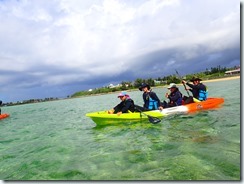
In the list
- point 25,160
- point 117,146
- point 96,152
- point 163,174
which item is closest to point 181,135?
point 117,146

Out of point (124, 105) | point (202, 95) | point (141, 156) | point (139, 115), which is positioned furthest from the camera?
point (202, 95)

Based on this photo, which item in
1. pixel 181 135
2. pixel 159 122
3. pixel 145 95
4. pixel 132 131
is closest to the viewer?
pixel 181 135

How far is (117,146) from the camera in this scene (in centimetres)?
869

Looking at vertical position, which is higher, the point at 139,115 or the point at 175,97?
the point at 175,97

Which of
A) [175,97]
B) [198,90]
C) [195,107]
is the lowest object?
[195,107]

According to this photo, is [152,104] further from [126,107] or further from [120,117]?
[120,117]

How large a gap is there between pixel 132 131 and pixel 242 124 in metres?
6.43

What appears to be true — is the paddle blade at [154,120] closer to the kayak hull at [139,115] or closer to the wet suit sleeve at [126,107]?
the kayak hull at [139,115]

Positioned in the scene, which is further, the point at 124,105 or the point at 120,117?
the point at 124,105

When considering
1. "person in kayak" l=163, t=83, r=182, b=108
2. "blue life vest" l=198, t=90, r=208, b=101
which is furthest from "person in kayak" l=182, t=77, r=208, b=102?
"person in kayak" l=163, t=83, r=182, b=108

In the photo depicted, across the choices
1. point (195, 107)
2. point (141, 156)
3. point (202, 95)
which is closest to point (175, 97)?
point (195, 107)

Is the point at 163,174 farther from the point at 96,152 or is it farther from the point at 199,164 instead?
the point at 96,152

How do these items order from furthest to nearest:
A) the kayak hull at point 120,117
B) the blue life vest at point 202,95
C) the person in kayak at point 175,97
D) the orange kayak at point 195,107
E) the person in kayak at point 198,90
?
1. the blue life vest at point 202,95
2. the person in kayak at point 198,90
3. the person in kayak at point 175,97
4. the orange kayak at point 195,107
5. the kayak hull at point 120,117

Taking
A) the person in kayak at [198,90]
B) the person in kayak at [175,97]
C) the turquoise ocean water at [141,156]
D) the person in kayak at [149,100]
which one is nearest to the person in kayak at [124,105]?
the person in kayak at [149,100]
